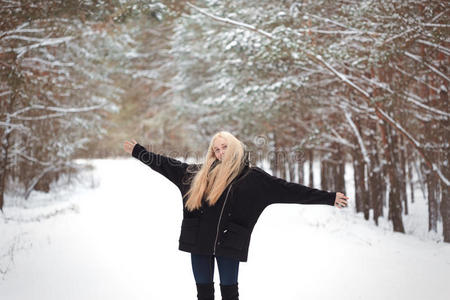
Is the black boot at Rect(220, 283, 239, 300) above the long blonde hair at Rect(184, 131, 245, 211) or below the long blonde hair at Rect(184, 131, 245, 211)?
below

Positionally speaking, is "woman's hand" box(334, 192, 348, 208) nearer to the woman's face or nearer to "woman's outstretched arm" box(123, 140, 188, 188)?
the woman's face

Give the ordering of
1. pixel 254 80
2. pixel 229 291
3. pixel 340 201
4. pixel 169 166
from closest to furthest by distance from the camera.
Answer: pixel 229 291 → pixel 340 201 → pixel 169 166 → pixel 254 80

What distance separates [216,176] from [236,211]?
14.2 inches

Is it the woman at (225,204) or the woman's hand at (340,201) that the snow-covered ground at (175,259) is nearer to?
the woman at (225,204)

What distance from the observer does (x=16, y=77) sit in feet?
26.8

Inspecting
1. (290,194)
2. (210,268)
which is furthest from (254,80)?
(210,268)

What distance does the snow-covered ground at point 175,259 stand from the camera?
235 inches

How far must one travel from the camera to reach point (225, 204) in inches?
139

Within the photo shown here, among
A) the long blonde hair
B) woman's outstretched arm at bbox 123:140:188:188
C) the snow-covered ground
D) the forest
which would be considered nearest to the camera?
the long blonde hair

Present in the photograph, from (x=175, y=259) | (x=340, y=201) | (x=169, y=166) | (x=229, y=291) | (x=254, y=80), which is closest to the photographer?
(x=229, y=291)

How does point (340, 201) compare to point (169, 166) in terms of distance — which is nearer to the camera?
point (340, 201)

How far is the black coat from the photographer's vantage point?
11.4 feet

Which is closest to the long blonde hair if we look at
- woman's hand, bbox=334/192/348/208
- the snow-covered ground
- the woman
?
the woman

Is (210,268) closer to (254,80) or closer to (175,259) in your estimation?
(175,259)
